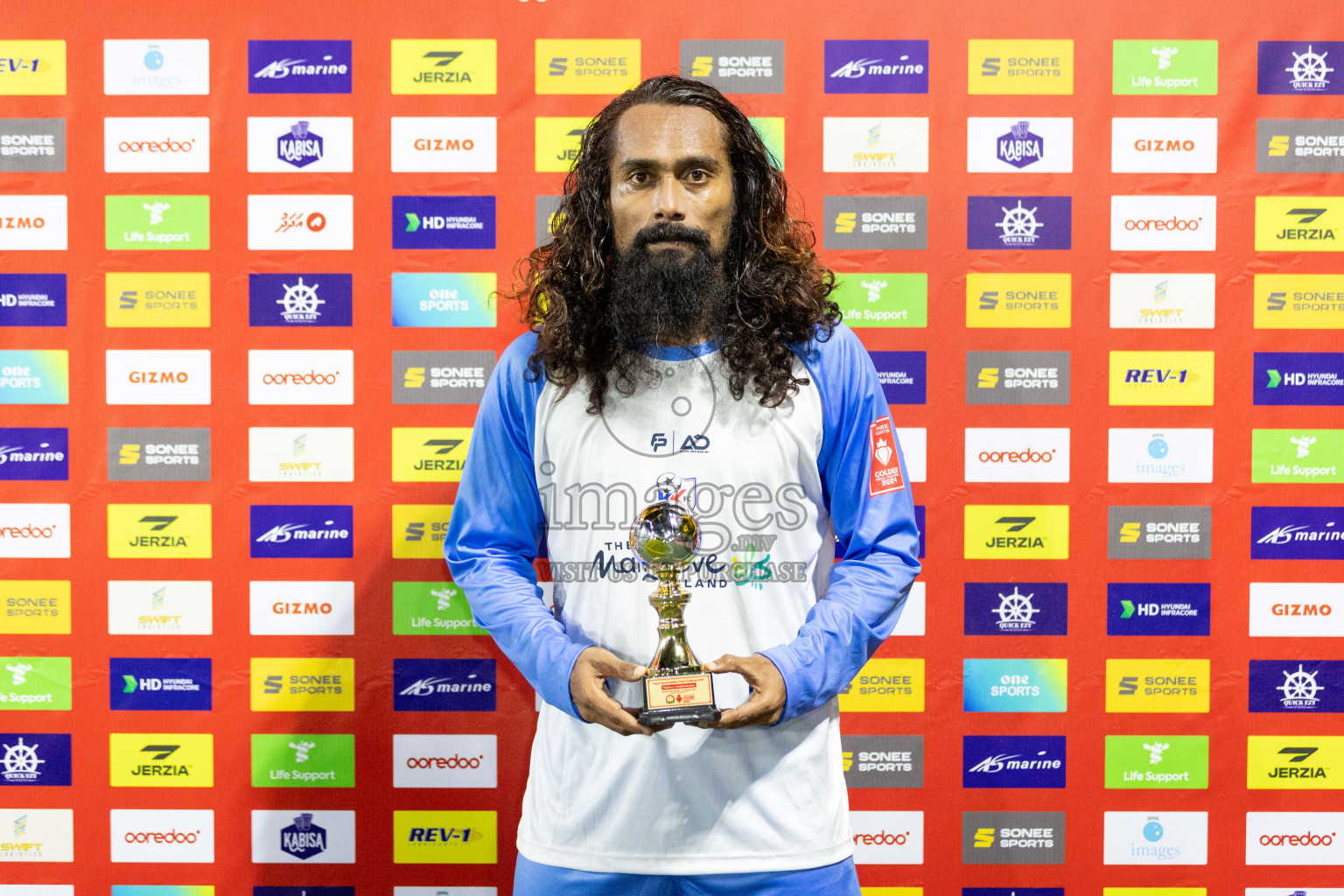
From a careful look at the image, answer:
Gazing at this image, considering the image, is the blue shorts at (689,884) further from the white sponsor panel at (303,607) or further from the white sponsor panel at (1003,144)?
the white sponsor panel at (1003,144)

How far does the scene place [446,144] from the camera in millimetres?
2193

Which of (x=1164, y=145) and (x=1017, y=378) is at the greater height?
(x=1164, y=145)

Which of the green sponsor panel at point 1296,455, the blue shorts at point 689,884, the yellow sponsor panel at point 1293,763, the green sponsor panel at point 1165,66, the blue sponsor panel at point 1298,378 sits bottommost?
the yellow sponsor panel at point 1293,763

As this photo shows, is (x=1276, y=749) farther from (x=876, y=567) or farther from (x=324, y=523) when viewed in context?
(x=324, y=523)

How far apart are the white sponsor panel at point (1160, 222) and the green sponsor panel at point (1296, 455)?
1.73ft

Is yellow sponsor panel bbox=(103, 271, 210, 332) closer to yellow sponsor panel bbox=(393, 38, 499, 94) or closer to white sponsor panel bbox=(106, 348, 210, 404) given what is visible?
white sponsor panel bbox=(106, 348, 210, 404)

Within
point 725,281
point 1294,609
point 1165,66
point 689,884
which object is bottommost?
point 689,884

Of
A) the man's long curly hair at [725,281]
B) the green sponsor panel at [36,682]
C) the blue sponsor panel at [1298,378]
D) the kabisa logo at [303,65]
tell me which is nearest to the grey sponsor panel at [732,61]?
the man's long curly hair at [725,281]

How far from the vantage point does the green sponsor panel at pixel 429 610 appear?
7.36ft

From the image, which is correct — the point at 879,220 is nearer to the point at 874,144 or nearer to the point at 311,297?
the point at 874,144

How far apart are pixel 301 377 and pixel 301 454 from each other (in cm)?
20

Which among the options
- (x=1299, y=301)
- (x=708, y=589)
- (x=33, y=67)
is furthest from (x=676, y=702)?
(x=33, y=67)

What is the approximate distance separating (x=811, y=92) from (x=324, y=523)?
5.36ft

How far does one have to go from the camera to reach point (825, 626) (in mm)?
1397
